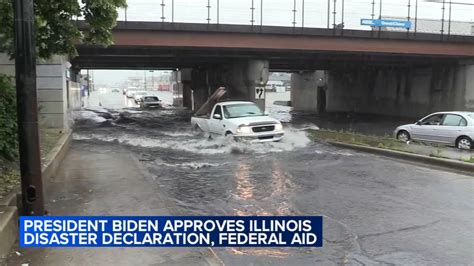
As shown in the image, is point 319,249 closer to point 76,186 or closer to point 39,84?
point 76,186

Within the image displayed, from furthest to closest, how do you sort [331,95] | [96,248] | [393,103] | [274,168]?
[331,95]
[393,103]
[274,168]
[96,248]

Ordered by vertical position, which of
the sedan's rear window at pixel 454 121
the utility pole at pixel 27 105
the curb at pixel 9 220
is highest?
the utility pole at pixel 27 105

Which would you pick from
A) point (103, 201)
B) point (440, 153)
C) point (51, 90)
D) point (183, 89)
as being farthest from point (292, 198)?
point (183, 89)

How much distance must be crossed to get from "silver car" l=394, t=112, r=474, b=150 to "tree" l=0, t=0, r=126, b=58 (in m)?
12.0

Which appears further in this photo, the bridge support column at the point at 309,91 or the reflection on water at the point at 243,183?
the bridge support column at the point at 309,91

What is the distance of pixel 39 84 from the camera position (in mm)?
18312

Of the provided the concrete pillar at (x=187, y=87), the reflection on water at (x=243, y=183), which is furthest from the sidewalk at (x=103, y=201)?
the concrete pillar at (x=187, y=87)

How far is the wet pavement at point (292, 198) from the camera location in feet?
18.6

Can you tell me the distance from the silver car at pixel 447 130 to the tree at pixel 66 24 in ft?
39.3

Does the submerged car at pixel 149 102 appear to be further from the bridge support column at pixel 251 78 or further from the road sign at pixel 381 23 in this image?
the road sign at pixel 381 23

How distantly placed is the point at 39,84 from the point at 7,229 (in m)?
→ 13.8

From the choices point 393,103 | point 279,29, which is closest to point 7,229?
point 279,29

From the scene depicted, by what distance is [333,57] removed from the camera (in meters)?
34.2

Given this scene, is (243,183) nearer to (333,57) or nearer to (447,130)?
(447,130)
